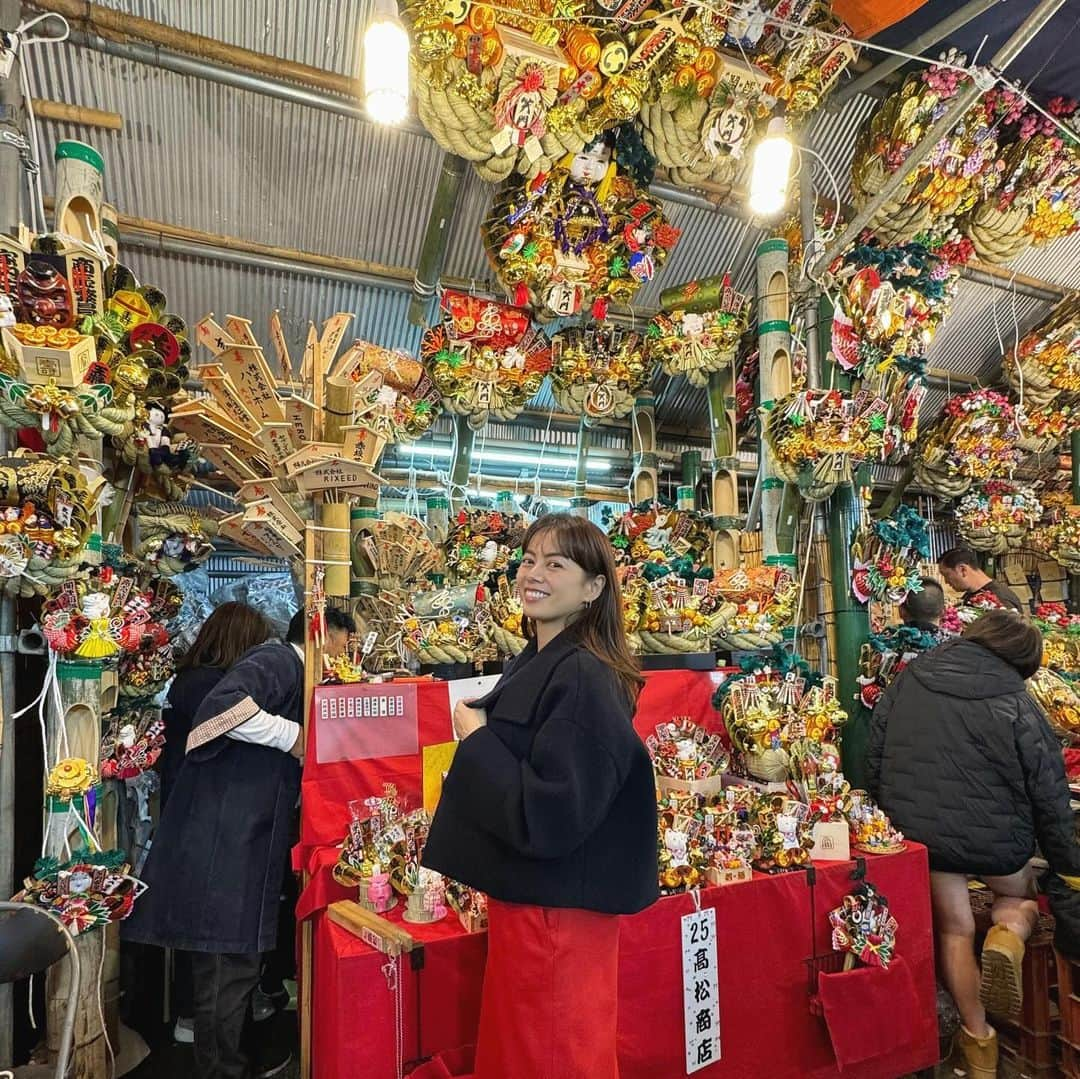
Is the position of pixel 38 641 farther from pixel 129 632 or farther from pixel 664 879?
pixel 664 879

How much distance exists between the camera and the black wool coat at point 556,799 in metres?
1.45

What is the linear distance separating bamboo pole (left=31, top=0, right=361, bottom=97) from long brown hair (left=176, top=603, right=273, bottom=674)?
7.32 ft

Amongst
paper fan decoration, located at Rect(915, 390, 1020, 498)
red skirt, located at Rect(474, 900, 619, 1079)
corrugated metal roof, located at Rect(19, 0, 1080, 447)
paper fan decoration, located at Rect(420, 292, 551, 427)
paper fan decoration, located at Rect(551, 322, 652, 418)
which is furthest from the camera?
paper fan decoration, located at Rect(915, 390, 1020, 498)

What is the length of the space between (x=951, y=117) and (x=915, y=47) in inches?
23.7

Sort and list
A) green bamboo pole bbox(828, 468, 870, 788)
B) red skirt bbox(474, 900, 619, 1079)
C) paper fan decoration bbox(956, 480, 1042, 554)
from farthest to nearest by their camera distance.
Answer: paper fan decoration bbox(956, 480, 1042, 554)
green bamboo pole bbox(828, 468, 870, 788)
red skirt bbox(474, 900, 619, 1079)

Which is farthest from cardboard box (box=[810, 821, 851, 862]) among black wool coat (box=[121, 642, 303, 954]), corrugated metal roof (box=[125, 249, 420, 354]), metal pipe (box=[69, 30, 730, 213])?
corrugated metal roof (box=[125, 249, 420, 354])

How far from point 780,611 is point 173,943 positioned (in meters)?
2.69

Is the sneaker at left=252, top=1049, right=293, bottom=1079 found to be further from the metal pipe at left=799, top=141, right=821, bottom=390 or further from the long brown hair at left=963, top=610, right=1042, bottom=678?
the metal pipe at left=799, top=141, right=821, bottom=390

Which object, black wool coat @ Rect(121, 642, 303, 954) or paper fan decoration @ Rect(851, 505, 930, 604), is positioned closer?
black wool coat @ Rect(121, 642, 303, 954)

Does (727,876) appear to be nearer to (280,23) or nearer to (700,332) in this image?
(700,332)

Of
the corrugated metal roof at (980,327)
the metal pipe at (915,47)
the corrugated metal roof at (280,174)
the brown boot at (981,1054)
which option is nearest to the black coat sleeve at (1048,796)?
the brown boot at (981,1054)

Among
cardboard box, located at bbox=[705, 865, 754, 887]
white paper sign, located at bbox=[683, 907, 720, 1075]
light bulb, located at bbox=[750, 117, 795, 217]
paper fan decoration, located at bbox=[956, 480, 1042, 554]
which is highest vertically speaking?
light bulb, located at bbox=[750, 117, 795, 217]

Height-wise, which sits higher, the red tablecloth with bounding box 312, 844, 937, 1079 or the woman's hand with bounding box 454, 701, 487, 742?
the woman's hand with bounding box 454, 701, 487, 742

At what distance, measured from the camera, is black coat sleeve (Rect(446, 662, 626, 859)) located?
1.43 m
